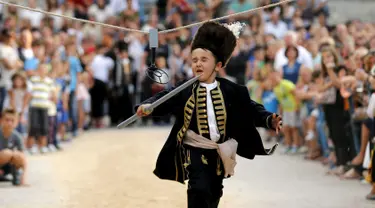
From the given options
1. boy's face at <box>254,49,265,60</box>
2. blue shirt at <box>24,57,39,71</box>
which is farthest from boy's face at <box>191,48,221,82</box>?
boy's face at <box>254,49,265,60</box>

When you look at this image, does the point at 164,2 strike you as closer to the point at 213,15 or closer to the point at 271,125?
the point at 213,15

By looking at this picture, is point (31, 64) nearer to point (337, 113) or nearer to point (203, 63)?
point (337, 113)

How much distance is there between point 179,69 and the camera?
20.6 meters

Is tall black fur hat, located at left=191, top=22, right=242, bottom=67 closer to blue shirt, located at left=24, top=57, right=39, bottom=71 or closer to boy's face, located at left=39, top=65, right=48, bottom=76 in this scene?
boy's face, located at left=39, top=65, right=48, bottom=76

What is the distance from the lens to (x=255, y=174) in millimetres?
12547

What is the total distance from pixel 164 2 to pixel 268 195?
13063 millimetres

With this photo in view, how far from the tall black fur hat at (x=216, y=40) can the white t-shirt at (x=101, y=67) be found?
510 inches

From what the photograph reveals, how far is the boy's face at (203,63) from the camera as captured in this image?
7.29 m

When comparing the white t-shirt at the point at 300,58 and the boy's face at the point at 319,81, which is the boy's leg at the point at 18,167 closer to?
the boy's face at the point at 319,81

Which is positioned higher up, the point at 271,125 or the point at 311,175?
the point at 271,125

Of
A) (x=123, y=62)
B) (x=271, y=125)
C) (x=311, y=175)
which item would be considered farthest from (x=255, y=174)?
(x=123, y=62)

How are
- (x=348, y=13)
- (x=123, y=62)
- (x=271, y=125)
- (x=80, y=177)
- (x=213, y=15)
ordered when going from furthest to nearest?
(x=348, y=13) < (x=213, y=15) < (x=123, y=62) < (x=80, y=177) < (x=271, y=125)

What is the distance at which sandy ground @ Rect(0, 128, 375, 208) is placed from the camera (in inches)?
A: 392

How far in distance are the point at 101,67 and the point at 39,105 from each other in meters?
5.16
